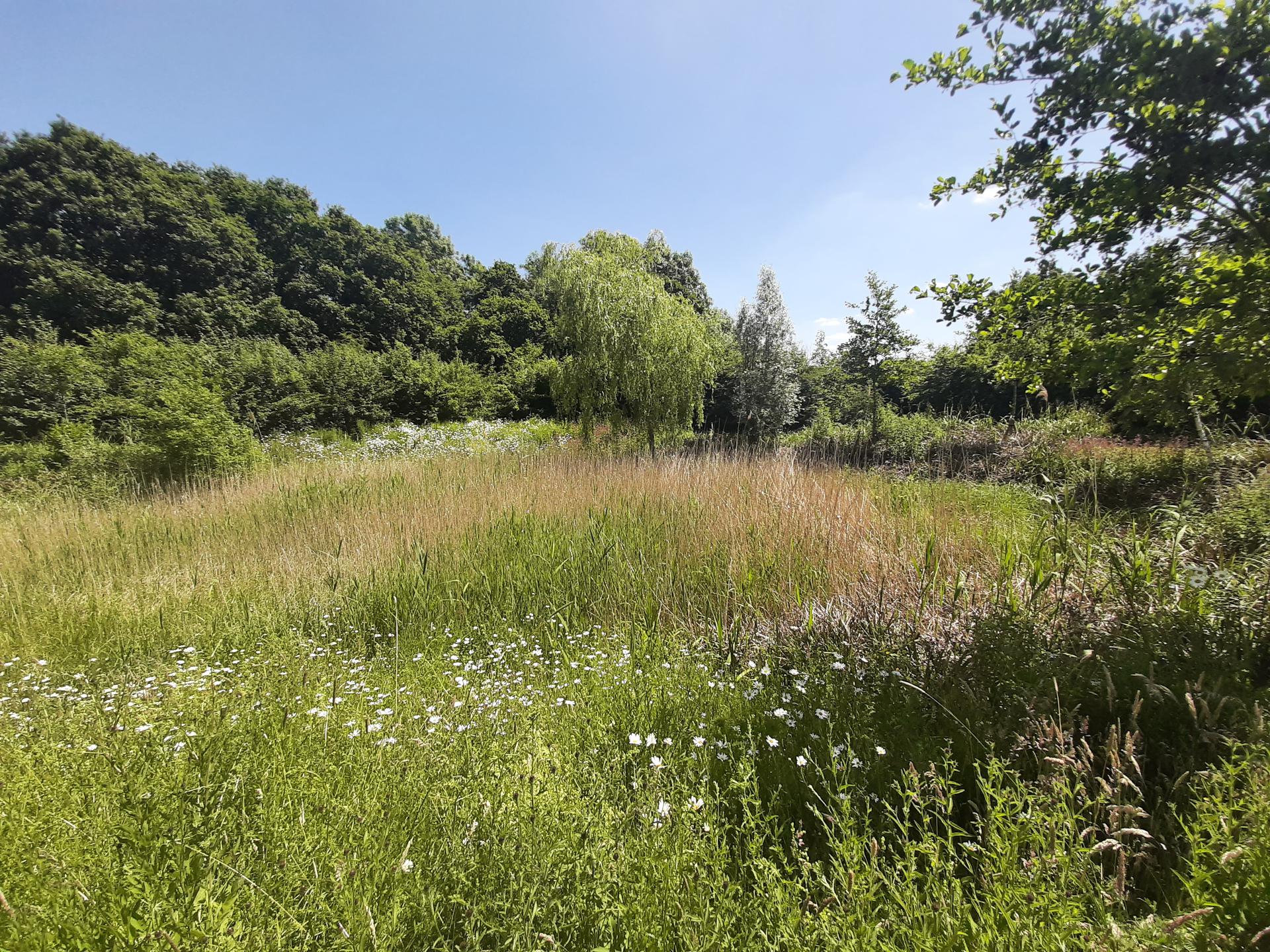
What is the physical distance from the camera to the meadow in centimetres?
95

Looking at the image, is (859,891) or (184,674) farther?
(184,674)

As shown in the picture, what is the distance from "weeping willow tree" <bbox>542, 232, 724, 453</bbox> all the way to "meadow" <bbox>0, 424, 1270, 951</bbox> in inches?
256

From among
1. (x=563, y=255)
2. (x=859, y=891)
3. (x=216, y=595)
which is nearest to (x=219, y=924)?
(x=859, y=891)

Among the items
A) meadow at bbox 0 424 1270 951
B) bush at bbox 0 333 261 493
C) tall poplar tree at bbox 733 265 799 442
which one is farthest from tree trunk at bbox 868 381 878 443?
bush at bbox 0 333 261 493

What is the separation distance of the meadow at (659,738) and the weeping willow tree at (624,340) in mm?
6510

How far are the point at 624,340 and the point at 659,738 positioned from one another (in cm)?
907

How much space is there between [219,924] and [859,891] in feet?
4.08

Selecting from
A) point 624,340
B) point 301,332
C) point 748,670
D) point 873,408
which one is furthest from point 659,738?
point 301,332

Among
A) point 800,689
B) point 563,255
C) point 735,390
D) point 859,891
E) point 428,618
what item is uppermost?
point 563,255

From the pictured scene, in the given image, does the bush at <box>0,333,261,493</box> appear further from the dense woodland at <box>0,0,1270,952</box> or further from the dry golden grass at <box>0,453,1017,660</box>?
the dry golden grass at <box>0,453,1017,660</box>

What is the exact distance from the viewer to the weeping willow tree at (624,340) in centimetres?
979

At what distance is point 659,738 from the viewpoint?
176 cm

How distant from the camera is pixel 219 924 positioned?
849 millimetres

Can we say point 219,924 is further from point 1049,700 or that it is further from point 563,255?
point 563,255
